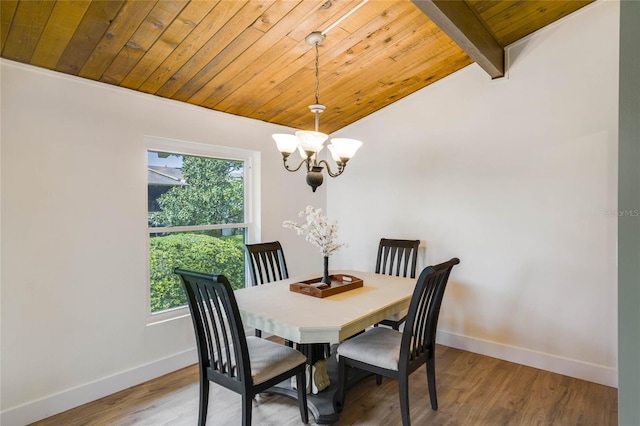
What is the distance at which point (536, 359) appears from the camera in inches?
118

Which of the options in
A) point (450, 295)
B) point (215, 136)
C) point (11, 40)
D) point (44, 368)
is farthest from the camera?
point (450, 295)

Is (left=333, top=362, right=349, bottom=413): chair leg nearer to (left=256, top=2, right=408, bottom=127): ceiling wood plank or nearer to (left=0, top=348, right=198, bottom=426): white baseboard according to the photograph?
(left=0, top=348, right=198, bottom=426): white baseboard

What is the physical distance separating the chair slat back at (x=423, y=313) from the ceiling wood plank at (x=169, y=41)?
1.91 m

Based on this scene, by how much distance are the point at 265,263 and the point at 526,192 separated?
235 cm

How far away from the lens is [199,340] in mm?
2027

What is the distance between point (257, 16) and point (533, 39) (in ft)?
7.74

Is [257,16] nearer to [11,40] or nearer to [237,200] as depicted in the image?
[11,40]

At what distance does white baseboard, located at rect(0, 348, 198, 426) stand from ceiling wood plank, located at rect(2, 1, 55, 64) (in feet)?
6.98

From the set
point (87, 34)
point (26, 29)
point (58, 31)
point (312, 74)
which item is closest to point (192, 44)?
point (87, 34)

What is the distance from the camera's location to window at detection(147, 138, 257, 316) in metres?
2.94

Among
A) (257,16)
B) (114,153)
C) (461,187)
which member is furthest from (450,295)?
(114,153)

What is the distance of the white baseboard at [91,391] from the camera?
85.7 inches

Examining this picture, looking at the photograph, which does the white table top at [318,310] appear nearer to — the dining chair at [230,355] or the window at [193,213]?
the dining chair at [230,355]

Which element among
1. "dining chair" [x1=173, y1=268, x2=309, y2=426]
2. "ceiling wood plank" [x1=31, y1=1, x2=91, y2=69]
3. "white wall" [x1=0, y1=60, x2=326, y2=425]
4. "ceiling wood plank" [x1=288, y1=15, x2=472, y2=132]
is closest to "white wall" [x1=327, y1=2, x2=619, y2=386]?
"ceiling wood plank" [x1=288, y1=15, x2=472, y2=132]
